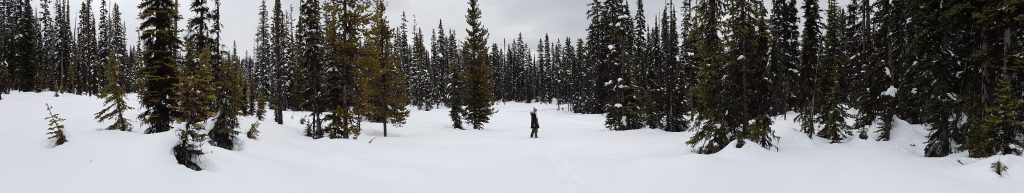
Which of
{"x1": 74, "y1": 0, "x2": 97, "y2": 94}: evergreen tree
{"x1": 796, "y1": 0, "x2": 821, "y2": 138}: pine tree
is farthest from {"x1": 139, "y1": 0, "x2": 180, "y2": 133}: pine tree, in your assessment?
{"x1": 74, "y1": 0, "x2": 97, "y2": 94}: evergreen tree

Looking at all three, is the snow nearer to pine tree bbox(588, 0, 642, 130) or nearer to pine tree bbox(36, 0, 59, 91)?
pine tree bbox(588, 0, 642, 130)

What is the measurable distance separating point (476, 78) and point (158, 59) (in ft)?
59.2

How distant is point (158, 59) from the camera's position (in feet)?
48.6

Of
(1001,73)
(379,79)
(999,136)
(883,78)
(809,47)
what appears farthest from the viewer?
(379,79)

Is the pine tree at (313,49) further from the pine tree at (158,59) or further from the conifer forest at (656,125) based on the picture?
the pine tree at (158,59)

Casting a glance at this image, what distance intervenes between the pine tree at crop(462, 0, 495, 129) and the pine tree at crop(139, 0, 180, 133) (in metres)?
17.2

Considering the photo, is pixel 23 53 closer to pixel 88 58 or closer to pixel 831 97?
pixel 88 58

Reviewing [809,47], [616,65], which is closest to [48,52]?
[616,65]

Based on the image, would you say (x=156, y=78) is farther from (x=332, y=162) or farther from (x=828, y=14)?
(x=828, y=14)

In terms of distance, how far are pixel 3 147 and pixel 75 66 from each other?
176 ft

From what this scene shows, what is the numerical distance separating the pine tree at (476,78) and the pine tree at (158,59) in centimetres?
1721

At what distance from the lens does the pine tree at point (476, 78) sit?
100 feet

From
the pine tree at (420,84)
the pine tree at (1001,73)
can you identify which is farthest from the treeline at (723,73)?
the pine tree at (420,84)

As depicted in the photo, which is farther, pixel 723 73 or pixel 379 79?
pixel 379 79
